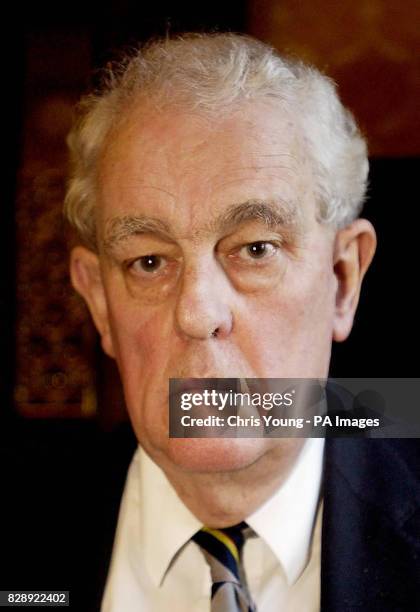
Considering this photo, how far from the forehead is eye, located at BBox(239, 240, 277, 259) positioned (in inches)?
1.7

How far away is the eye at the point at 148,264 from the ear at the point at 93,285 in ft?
0.32

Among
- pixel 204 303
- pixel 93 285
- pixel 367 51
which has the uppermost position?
pixel 367 51

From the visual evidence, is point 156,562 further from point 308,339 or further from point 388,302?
point 388,302

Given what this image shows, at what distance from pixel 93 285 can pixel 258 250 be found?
0.76ft

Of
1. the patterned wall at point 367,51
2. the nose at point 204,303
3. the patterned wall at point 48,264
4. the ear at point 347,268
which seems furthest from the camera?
the patterned wall at point 48,264

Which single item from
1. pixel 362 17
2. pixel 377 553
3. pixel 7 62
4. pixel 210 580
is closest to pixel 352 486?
pixel 377 553

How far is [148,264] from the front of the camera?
71 centimetres

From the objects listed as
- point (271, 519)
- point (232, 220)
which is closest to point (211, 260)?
point (232, 220)

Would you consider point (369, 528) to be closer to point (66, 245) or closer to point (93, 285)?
point (93, 285)

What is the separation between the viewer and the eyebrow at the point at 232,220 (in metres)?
0.66

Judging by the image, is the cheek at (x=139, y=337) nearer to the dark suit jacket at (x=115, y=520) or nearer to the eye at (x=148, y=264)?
the eye at (x=148, y=264)

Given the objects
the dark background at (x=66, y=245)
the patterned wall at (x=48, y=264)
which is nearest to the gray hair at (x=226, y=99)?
the dark background at (x=66, y=245)

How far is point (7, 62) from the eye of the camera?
127cm

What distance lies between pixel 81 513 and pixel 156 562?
0.34 ft
